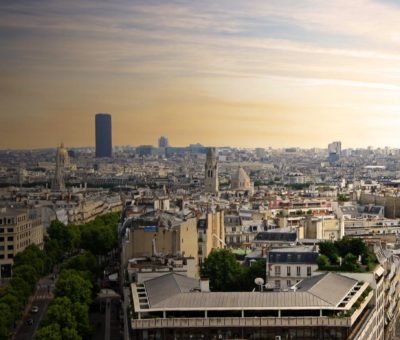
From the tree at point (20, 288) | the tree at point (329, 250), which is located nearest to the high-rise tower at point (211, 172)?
the tree at point (20, 288)

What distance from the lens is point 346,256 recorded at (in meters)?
17.3

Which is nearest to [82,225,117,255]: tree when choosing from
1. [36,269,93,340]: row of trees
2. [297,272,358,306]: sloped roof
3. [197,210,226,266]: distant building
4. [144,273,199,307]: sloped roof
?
[197,210,226,266]: distant building

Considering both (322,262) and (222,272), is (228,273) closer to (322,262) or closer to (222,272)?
(222,272)

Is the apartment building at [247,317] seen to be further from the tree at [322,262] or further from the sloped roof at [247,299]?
the tree at [322,262]

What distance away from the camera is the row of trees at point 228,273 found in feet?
59.9

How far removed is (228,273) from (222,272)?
0.15 m

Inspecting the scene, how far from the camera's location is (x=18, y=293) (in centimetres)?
2145

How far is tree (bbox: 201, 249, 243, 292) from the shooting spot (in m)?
18.4

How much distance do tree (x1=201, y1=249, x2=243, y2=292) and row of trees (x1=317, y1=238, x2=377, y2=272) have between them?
6.00ft

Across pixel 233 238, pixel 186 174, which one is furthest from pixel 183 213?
pixel 186 174

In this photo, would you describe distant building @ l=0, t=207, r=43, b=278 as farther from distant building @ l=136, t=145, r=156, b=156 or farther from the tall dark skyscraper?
distant building @ l=136, t=145, r=156, b=156

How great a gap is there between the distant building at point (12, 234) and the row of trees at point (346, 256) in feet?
46.2

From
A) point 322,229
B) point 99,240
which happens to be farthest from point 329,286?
point 99,240

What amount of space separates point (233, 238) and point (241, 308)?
566 inches
